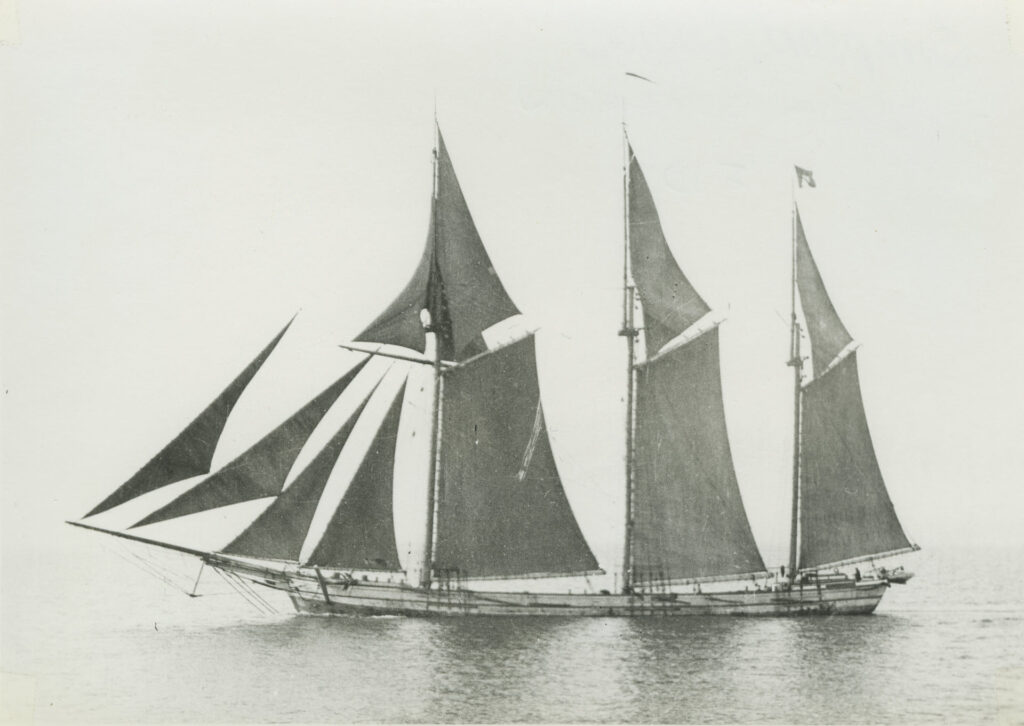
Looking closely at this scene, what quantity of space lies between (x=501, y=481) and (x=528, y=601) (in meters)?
2.86

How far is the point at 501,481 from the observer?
27438 mm

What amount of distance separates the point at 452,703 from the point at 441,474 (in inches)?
351

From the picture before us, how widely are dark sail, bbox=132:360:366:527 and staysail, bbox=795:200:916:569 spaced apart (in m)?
12.0

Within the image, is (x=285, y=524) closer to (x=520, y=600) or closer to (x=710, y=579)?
(x=520, y=600)

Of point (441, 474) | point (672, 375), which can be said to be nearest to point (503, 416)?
point (441, 474)

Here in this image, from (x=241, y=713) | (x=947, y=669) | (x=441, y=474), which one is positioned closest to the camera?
(x=241, y=713)

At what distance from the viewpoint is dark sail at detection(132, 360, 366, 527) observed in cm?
2395

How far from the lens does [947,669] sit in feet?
74.5

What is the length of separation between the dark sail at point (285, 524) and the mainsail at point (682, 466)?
8150 millimetres

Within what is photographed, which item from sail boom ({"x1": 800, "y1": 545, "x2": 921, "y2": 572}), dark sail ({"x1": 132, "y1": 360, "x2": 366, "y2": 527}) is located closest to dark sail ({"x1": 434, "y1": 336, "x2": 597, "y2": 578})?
dark sail ({"x1": 132, "y1": 360, "x2": 366, "y2": 527})

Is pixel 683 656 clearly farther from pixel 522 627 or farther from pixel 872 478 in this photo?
pixel 872 478

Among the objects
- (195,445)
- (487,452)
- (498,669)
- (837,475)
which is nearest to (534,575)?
(487,452)

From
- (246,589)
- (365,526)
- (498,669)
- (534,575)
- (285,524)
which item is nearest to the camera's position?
(498,669)

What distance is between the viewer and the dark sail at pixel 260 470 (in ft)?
78.6
